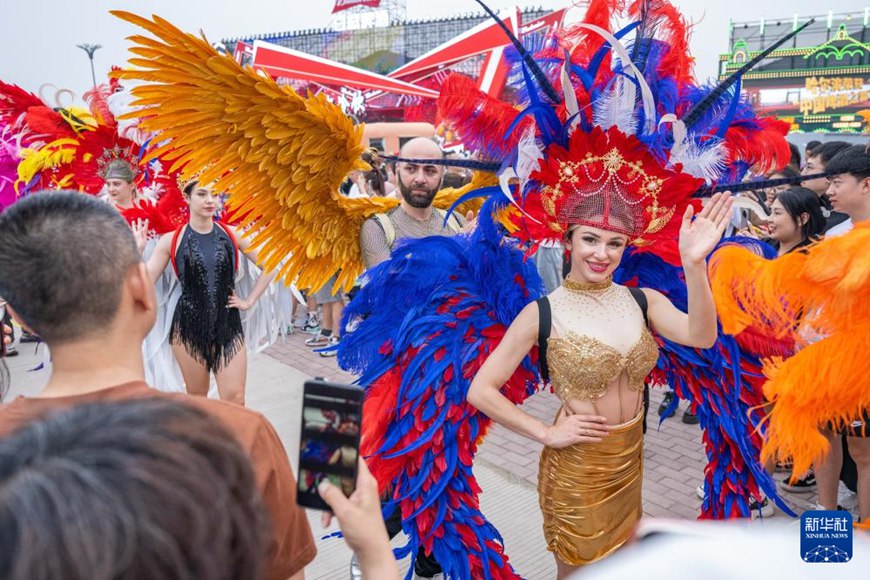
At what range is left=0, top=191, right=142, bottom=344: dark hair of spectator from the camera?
1110 millimetres

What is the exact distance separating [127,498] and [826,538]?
1.24 metres

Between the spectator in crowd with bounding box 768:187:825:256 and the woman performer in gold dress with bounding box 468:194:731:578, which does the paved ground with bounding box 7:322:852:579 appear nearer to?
the woman performer in gold dress with bounding box 468:194:731:578

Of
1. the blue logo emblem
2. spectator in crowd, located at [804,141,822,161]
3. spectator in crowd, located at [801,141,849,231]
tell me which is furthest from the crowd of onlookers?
spectator in crowd, located at [804,141,822,161]

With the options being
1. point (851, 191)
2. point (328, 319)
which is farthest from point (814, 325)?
point (328, 319)

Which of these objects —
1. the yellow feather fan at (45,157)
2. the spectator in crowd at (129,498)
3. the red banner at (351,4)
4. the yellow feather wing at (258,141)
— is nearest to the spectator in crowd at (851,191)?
the yellow feather wing at (258,141)

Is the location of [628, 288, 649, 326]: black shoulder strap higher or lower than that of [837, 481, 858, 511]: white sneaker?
higher

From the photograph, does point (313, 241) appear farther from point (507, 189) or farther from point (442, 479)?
point (442, 479)

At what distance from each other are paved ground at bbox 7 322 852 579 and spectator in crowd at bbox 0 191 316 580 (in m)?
2.11

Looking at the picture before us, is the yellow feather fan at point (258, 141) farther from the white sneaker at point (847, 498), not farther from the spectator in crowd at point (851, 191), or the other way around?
the white sneaker at point (847, 498)

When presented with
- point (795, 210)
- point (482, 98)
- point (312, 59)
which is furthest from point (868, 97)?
point (482, 98)

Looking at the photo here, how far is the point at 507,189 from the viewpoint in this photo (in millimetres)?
2223

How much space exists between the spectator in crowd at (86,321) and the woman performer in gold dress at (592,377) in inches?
43.4

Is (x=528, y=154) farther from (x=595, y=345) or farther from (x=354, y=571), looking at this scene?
(x=354, y=571)

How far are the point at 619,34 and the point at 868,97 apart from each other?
3926 centimetres
